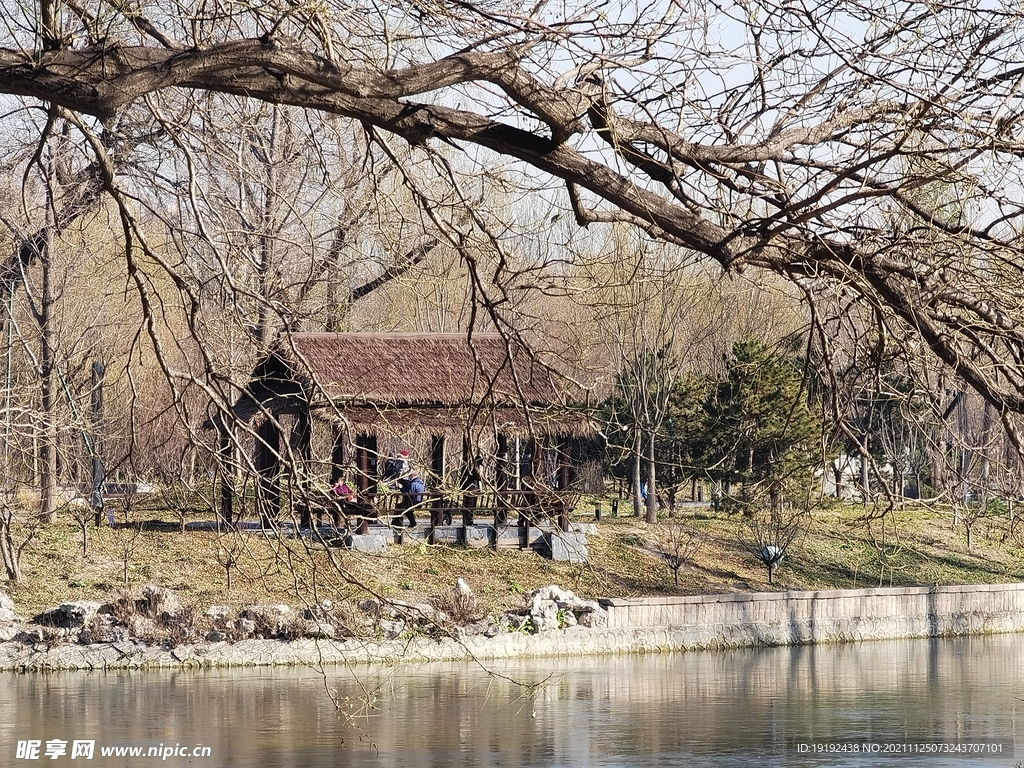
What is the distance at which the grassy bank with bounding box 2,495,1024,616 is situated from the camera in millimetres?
19438

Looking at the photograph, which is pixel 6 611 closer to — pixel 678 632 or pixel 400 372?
pixel 400 372

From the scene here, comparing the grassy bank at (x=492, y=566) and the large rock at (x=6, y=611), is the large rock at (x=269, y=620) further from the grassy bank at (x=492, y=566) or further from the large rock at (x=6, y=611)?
the large rock at (x=6, y=611)

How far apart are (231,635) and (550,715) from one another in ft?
17.6

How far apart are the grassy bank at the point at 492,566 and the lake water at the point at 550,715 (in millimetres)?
1406

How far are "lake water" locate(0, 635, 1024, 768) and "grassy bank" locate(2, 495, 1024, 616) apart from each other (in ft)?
4.61

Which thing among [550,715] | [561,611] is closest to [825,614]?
[561,611]

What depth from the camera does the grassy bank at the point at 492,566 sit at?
765 inches

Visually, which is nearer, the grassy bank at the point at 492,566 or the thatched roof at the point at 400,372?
the grassy bank at the point at 492,566

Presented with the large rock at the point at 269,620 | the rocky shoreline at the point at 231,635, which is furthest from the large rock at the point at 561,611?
the large rock at the point at 269,620

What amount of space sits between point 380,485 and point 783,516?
21.4 meters

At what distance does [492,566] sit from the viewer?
2220 centimetres

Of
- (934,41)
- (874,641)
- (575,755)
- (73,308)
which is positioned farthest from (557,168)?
(73,308)

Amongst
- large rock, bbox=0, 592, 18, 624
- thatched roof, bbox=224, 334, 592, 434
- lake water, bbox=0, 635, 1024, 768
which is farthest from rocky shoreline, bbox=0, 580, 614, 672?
thatched roof, bbox=224, 334, 592, 434

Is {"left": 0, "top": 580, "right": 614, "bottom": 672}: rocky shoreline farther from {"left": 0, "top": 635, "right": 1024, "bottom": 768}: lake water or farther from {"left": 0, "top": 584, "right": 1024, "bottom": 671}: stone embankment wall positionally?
{"left": 0, "top": 635, "right": 1024, "bottom": 768}: lake water
